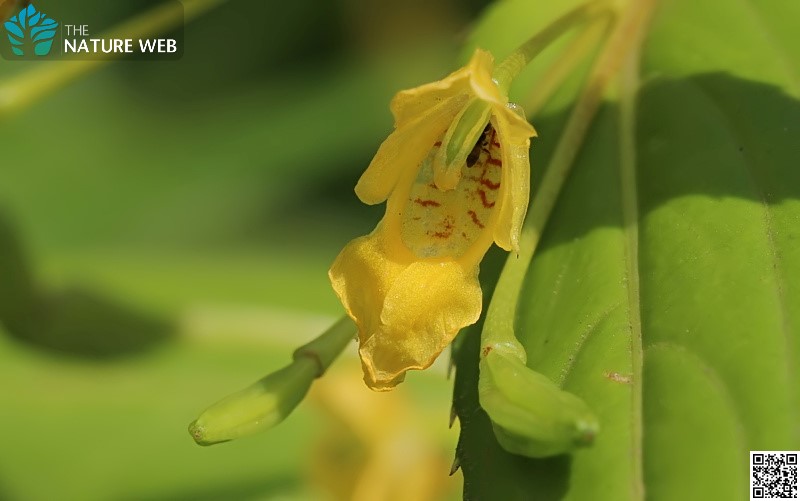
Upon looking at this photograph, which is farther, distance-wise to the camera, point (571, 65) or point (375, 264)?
point (571, 65)

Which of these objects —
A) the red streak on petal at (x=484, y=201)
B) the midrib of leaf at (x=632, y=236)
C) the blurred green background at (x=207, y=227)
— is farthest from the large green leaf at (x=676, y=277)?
the blurred green background at (x=207, y=227)

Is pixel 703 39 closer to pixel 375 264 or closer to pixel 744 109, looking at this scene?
pixel 744 109

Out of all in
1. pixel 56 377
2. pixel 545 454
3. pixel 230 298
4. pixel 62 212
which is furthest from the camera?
pixel 62 212

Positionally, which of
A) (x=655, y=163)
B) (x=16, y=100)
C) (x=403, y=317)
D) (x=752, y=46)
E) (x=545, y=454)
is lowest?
(x=545, y=454)

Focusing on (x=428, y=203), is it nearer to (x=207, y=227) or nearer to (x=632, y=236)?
(x=632, y=236)

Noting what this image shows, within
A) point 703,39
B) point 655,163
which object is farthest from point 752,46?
point 655,163

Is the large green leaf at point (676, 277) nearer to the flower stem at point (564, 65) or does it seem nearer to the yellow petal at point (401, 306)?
the flower stem at point (564, 65)
